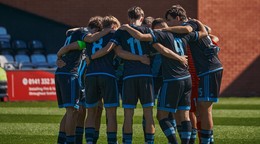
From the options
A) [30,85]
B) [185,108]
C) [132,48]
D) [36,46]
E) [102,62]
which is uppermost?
[132,48]

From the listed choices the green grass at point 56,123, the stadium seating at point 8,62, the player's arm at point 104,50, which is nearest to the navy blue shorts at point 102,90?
the player's arm at point 104,50

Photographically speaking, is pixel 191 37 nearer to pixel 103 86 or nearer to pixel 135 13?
pixel 135 13

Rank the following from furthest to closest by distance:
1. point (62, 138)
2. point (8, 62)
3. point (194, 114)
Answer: point (8, 62) < point (194, 114) < point (62, 138)

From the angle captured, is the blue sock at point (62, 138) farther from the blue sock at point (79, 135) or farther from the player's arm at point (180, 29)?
the player's arm at point (180, 29)

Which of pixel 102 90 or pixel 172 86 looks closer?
pixel 172 86

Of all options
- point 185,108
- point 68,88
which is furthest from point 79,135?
point 185,108

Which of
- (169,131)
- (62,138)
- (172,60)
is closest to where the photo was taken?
(169,131)

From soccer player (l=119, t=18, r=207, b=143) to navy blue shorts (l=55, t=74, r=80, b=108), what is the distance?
4.33 feet

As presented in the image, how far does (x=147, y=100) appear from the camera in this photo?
39.7 ft

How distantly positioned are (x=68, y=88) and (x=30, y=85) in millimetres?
12593

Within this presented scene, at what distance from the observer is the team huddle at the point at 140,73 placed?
39.5 feet

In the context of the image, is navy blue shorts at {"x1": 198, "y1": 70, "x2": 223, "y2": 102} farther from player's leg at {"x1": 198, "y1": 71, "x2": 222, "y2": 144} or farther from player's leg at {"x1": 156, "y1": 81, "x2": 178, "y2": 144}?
player's leg at {"x1": 156, "y1": 81, "x2": 178, "y2": 144}

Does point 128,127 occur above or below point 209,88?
below

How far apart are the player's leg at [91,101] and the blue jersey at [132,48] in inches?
21.5
